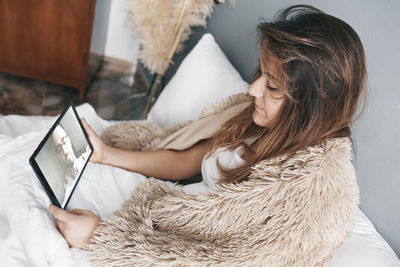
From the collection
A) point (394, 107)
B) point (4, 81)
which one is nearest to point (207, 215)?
point (394, 107)

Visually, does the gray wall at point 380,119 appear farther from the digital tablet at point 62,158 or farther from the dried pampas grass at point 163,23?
the dried pampas grass at point 163,23

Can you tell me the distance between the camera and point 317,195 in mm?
672

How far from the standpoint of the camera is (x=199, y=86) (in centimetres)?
122

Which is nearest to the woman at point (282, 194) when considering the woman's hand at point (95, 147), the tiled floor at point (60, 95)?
the woman's hand at point (95, 147)

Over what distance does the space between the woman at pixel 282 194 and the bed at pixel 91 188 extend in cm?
4

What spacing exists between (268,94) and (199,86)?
48 cm

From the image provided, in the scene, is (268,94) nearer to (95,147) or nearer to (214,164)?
(214,164)

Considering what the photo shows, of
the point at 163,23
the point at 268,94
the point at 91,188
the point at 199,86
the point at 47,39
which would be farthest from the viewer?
the point at 47,39

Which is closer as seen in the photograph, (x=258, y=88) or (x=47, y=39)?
→ (x=258, y=88)

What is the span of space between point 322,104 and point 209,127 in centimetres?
44

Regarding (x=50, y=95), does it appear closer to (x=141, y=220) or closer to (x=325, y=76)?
(x=141, y=220)

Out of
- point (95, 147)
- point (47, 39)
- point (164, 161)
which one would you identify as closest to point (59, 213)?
point (95, 147)

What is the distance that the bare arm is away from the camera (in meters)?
1.06

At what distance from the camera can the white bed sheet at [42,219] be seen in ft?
2.24
